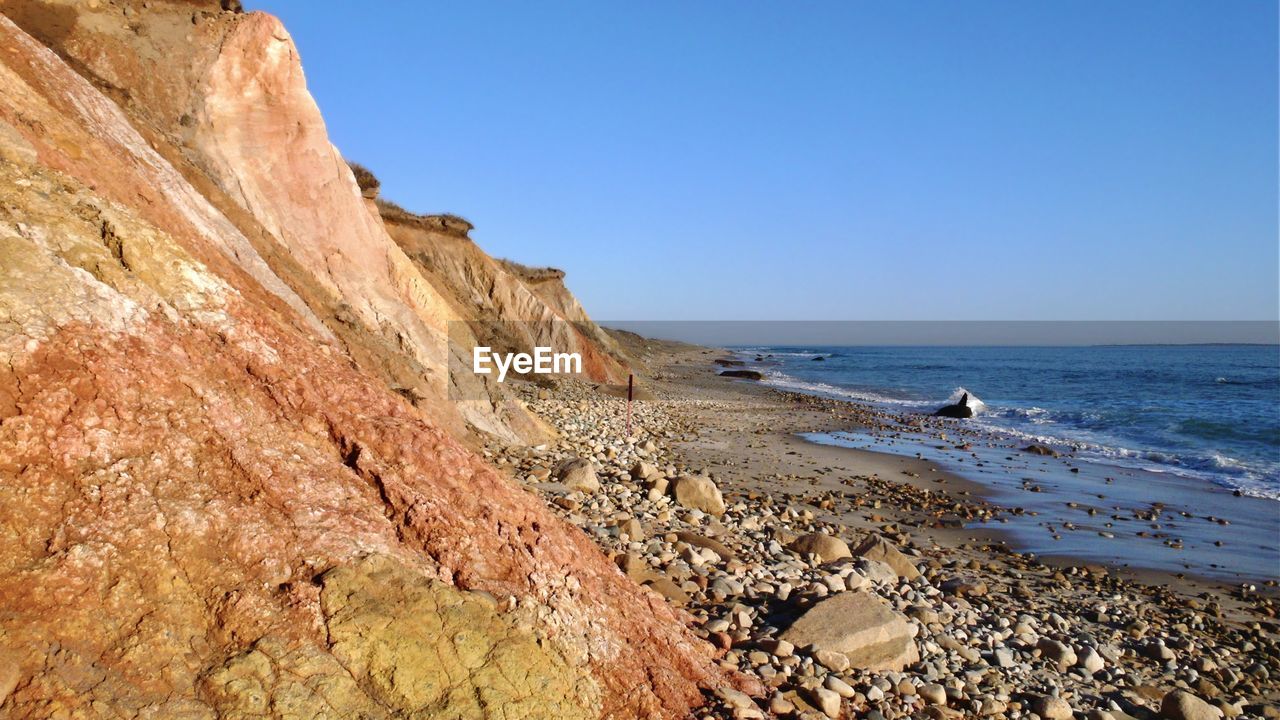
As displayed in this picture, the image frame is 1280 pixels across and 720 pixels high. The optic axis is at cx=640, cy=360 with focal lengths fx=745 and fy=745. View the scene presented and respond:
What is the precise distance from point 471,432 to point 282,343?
551 cm

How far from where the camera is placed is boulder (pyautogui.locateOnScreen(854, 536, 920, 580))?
8562 mm

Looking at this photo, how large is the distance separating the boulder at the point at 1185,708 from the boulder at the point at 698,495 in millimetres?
5131

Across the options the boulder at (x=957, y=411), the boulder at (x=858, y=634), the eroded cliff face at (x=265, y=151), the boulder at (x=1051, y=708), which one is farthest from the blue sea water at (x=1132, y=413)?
the eroded cliff face at (x=265, y=151)

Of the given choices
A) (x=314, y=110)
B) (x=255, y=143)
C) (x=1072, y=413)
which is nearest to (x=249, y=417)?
(x=255, y=143)

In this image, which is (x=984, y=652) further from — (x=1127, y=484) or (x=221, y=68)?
(x=221, y=68)

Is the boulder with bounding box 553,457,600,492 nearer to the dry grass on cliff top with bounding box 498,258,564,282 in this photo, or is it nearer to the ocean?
the ocean

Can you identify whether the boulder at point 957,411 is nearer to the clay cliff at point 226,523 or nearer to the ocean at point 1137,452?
the ocean at point 1137,452

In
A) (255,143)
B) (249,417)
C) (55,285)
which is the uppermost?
(255,143)

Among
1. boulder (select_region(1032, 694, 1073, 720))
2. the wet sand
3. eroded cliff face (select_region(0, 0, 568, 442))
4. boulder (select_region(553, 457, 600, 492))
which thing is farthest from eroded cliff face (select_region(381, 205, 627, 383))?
boulder (select_region(1032, 694, 1073, 720))

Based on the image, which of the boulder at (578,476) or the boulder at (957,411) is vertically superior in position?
the boulder at (578,476)

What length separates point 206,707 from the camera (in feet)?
10.1

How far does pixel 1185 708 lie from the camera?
5887 millimetres

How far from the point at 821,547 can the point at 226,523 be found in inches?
257

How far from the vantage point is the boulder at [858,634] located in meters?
5.78
